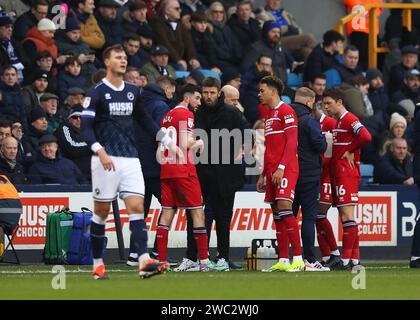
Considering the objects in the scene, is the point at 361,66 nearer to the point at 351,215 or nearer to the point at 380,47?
the point at 380,47

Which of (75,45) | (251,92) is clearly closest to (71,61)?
(75,45)

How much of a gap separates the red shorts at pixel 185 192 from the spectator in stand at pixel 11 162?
371 cm

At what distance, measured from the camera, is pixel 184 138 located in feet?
58.9

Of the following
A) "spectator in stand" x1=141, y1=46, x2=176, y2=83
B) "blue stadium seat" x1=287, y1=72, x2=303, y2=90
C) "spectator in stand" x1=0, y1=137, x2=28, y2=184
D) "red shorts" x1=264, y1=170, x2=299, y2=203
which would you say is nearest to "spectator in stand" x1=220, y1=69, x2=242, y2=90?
"spectator in stand" x1=141, y1=46, x2=176, y2=83

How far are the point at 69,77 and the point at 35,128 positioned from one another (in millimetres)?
1630

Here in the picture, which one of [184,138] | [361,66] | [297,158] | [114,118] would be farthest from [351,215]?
[361,66]

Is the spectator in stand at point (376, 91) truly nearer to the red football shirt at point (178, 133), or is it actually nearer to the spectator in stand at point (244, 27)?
the spectator in stand at point (244, 27)

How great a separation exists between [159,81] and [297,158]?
2564 mm

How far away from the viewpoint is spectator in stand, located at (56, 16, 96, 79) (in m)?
24.2

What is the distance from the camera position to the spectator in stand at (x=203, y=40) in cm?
2662

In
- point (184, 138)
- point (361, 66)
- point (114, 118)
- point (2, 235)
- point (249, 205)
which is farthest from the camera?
point (361, 66)

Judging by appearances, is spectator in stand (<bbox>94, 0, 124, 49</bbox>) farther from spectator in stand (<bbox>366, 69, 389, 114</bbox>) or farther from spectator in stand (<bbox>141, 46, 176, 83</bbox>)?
spectator in stand (<bbox>366, 69, 389, 114</bbox>)

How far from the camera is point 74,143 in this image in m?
22.2

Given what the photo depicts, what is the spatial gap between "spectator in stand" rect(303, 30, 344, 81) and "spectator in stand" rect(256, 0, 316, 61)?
0.94 meters
